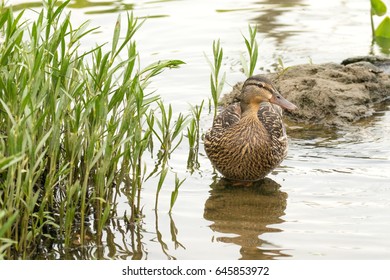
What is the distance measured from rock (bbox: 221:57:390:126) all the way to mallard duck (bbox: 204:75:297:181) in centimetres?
117

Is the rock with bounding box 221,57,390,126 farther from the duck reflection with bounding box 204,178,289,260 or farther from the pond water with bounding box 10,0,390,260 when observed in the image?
the duck reflection with bounding box 204,178,289,260

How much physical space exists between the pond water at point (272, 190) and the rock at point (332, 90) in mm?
215

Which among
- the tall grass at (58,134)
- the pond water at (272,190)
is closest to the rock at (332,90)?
the pond water at (272,190)

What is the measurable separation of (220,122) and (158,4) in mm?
5559

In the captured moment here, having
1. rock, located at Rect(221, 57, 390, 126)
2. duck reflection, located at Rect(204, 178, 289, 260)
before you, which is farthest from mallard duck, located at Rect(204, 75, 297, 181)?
rock, located at Rect(221, 57, 390, 126)

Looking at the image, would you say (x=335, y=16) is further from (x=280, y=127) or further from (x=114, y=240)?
(x=114, y=240)

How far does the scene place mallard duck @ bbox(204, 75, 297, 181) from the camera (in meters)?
7.93

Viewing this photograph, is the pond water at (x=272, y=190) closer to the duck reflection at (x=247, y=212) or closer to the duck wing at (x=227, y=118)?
the duck reflection at (x=247, y=212)

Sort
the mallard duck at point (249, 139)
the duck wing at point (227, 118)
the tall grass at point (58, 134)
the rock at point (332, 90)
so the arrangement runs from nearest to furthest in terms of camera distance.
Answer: the tall grass at point (58, 134) < the mallard duck at point (249, 139) < the duck wing at point (227, 118) < the rock at point (332, 90)

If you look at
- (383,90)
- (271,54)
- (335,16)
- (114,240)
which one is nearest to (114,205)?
(114,240)

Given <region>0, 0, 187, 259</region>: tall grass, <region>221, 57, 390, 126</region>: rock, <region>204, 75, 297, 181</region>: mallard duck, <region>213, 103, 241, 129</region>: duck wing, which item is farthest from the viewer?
<region>221, 57, 390, 126</region>: rock

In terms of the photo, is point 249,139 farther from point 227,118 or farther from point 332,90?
point 332,90

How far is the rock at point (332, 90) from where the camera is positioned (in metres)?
9.44

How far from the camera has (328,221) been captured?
6918 millimetres
